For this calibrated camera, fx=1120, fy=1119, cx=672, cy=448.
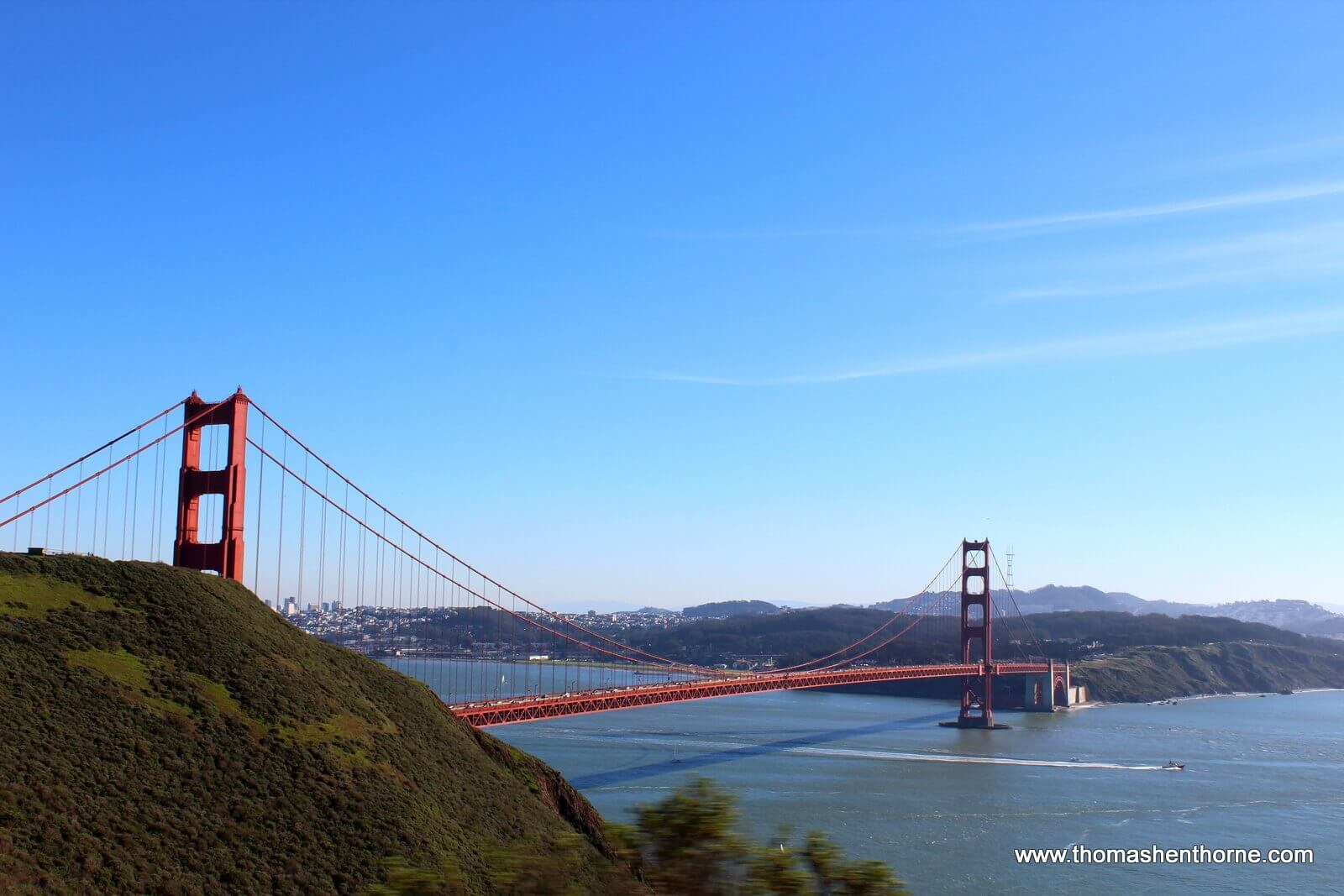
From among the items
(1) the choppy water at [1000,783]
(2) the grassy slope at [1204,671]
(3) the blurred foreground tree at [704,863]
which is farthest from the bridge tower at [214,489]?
(2) the grassy slope at [1204,671]

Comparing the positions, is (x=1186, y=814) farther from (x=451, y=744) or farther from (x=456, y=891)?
(x=456, y=891)

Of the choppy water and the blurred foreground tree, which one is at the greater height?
the blurred foreground tree

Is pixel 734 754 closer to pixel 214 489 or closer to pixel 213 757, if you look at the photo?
pixel 214 489

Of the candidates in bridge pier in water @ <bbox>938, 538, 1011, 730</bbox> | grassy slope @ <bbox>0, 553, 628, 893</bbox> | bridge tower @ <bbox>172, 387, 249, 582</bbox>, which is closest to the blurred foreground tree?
grassy slope @ <bbox>0, 553, 628, 893</bbox>

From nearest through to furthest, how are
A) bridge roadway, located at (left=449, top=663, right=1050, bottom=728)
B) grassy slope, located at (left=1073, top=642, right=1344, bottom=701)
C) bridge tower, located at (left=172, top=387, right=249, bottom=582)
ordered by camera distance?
bridge tower, located at (left=172, top=387, right=249, bottom=582) < bridge roadway, located at (left=449, top=663, right=1050, bottom=728) < grassy slope, located at (left=1073, top=642, right=1344, bottom=701)

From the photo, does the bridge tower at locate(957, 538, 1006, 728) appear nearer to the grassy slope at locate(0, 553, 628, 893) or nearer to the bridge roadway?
the bridge roadway

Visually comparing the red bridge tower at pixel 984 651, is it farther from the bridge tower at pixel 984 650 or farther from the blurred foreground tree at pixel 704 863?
the blurred foreground tree at pixel 704 863
